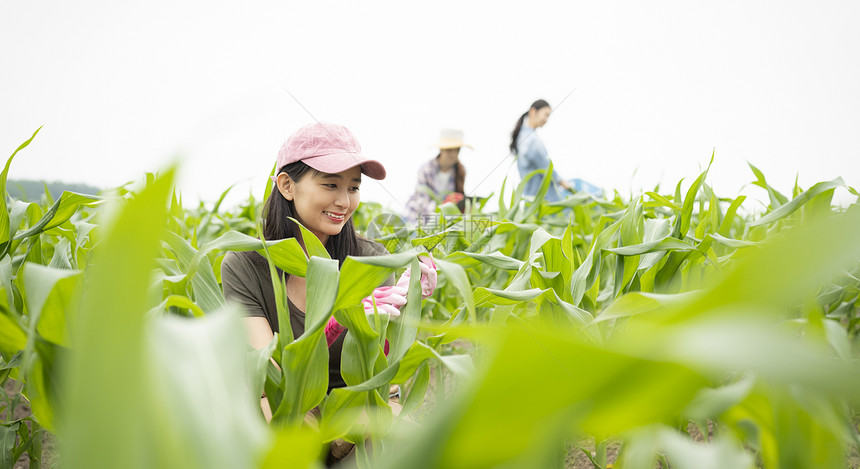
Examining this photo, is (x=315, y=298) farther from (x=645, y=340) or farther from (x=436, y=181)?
(x=436, y=181)

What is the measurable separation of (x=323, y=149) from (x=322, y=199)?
9 cm

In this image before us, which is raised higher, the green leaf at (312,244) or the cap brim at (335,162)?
the cap brim at (335,162)

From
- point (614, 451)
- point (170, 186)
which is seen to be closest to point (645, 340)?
point (170, 186)

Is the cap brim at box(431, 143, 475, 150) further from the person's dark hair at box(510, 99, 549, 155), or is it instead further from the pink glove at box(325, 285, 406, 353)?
the pink glove at box(325, 285, 406, 353)

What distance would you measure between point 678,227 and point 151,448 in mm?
737

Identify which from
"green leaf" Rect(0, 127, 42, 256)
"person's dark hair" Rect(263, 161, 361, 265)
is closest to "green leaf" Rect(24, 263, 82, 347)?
"green leaf" Rect(0, 127, 42, 256)

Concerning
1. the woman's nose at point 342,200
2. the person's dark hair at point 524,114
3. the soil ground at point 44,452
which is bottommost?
the soil ground at point 44,452

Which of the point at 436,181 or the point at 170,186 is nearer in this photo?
the point at 170,186

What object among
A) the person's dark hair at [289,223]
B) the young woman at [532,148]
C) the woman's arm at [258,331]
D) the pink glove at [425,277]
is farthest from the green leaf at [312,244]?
the young woman at [532,148]

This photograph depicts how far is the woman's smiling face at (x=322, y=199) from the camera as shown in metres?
0.99

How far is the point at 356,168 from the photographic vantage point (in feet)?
3.39

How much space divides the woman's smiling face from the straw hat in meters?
2.31

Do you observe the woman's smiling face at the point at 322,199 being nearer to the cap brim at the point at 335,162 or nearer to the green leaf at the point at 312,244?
the cap brim at the point at 335,162

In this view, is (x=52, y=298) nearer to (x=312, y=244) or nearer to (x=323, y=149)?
(x=312, y=244)
